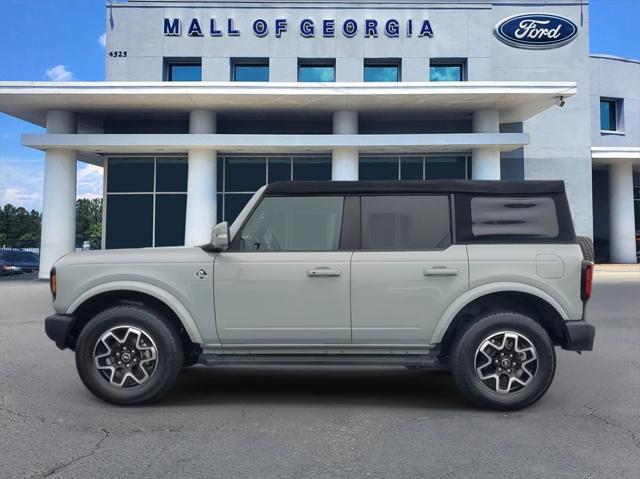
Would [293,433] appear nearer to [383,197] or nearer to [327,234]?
[327,234]

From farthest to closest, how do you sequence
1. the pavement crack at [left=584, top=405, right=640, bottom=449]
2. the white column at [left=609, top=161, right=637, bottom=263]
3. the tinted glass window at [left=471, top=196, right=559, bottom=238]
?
the white column at [left=609, top=161, right=637, bottom=263] < the tinted glass window at [left=471, top=196, right=559, bottom=238] < the pavement crack at [left=584, top=405, right=640, bottom=449]

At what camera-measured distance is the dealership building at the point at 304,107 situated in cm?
1953

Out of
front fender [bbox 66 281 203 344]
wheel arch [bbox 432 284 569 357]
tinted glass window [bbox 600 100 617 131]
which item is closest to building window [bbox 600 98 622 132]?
tinted glass window [bbox 600 100 617 131]

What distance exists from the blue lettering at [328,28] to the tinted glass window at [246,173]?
6295mm

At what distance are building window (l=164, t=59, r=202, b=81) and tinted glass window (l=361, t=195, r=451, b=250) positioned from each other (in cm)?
2107

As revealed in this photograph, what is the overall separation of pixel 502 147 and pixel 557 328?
16.7 m

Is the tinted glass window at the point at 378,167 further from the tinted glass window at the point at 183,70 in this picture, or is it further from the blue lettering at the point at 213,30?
the tinted glass window at the point at 183,70

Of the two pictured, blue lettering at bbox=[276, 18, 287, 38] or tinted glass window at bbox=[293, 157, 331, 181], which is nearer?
tinted glass window at bbox=[293, 157, 331, 181]

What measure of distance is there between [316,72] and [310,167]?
491 centimetres

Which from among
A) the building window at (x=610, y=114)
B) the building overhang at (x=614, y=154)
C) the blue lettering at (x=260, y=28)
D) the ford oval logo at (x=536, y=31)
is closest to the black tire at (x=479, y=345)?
the blue lettering at (x=260, y=28)

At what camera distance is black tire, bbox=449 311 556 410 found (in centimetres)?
485

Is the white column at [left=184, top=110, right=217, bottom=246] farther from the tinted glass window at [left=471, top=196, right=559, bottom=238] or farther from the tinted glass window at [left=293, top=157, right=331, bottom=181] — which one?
the tinted glass window at [left=471, top=196, right=559, bottom=238]

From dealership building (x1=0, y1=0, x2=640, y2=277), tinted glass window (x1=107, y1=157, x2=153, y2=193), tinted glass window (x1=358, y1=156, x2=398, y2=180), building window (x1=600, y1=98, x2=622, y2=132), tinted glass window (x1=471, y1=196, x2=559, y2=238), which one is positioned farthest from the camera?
building window (x1=600, y1=98, x2=622, y2=132)

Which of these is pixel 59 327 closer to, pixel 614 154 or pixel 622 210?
pixel 614 154
